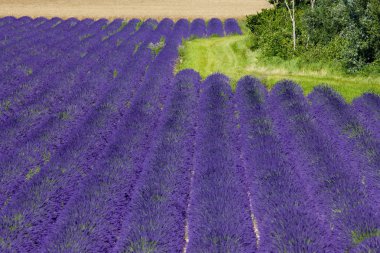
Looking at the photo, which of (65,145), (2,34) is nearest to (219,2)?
(2,34)

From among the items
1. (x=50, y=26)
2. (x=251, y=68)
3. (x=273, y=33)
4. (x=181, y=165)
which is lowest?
(x=181, y=165)

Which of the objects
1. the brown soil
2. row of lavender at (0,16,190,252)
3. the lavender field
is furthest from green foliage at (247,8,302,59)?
the brown soil

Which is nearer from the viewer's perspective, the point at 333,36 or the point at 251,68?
the point at 251,68

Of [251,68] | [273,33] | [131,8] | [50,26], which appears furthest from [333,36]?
[131,8]

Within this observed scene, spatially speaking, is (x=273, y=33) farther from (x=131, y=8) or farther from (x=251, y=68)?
(x=131, y=8)

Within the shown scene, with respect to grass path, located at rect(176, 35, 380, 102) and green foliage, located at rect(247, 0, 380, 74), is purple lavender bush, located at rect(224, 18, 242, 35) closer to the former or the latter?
grass path, located at rect(176, 35, 380, 102)

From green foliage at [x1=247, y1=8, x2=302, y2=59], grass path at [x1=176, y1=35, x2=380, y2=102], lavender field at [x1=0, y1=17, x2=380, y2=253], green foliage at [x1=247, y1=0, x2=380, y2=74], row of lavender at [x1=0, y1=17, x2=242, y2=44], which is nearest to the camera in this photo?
lavender field at [x1=0, y1=17, x2=380, y2=253]

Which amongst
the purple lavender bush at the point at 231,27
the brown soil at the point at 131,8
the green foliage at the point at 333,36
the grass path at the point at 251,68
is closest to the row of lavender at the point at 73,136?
the grass path at the point at 251,68
